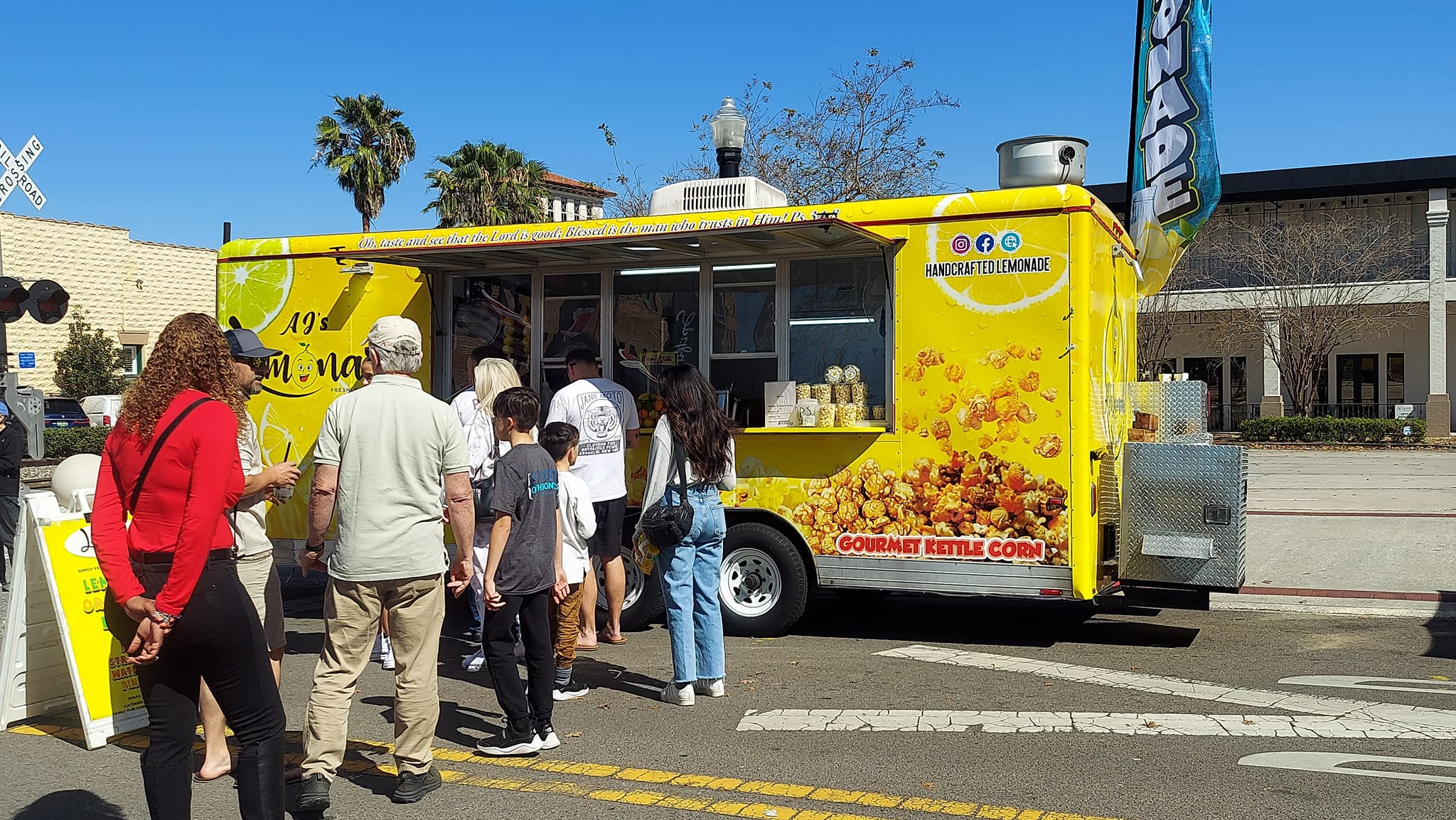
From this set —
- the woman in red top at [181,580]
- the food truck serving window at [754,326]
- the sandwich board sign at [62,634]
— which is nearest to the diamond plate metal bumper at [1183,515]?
the food truck serving window at [754,326]

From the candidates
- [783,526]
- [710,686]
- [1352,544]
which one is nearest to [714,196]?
[783,526]

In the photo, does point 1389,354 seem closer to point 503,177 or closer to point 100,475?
point 503,177

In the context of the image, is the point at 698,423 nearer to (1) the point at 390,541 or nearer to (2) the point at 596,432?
(2) the point at 596,432

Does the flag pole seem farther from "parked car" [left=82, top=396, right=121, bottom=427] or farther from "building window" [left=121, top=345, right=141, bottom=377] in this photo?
"building window" [left=121, top=345, right=141, bottom=377]

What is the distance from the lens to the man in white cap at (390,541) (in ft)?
15.3

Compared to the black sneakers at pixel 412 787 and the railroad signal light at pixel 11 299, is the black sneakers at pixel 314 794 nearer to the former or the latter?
the black sneakers at pixel 412 787

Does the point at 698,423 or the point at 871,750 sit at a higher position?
the point at 698,423

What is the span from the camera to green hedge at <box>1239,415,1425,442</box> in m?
33.0

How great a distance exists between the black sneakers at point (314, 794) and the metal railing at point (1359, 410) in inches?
1518

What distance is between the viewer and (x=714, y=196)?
8.88 meters

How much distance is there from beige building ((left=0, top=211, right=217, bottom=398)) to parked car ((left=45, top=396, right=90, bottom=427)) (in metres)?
3.55

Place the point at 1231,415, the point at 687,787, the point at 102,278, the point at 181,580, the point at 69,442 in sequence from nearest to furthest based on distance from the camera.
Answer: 1. the point at 181,580
2. the point at 687,787
3. the point at 69,442
4. the point at 102,278
5. the point at 1231,415

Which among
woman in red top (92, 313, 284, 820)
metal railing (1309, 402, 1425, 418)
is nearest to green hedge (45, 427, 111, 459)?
woman in red top (92, 313, 284, 820)

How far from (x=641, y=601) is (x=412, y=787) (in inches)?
151
